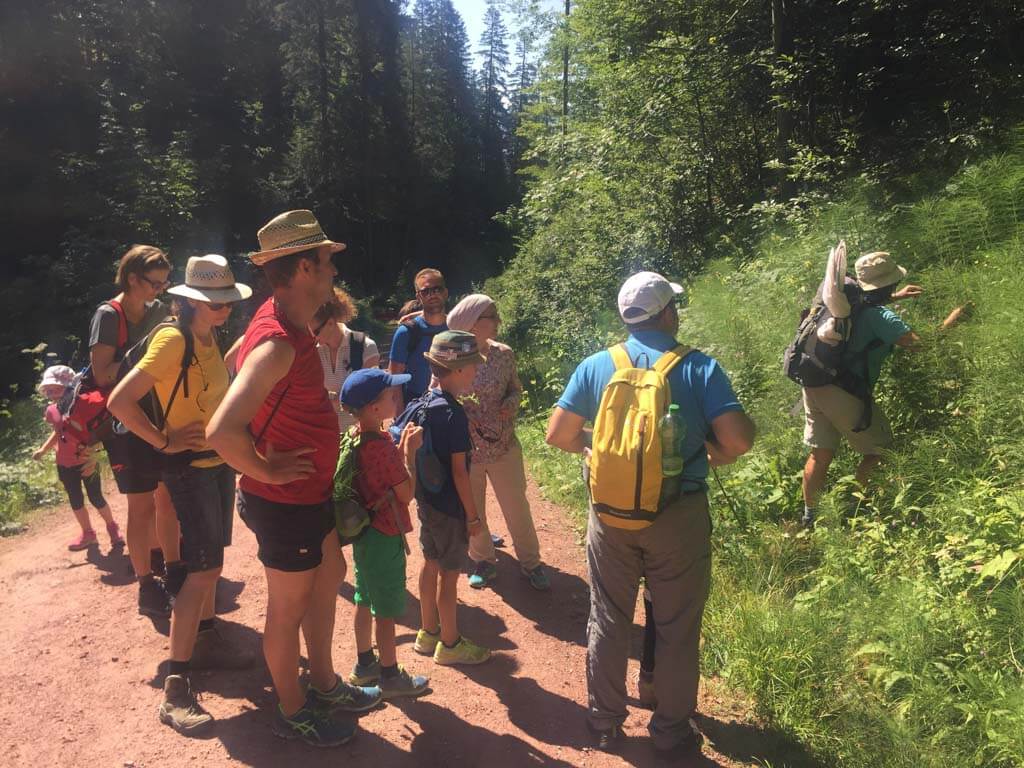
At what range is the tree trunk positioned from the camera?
9.08 metres

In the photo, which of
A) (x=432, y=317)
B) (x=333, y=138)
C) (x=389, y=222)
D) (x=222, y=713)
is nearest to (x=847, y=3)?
(x=432, y=317)

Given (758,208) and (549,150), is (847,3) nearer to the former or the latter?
(758,208)

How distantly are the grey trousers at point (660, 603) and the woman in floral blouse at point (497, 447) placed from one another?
1490 millimetres

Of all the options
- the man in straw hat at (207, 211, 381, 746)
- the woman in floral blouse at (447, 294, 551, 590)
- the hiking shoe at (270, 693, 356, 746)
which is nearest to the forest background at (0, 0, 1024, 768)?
the woman in floral blouse at (447, 294, 551, 590)

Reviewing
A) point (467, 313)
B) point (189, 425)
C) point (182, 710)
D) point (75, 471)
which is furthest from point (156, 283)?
point (182, 710)

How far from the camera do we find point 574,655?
397 centimetres

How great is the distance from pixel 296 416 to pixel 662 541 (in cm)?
159

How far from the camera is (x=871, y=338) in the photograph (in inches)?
171

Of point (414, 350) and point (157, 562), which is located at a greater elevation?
point (414, 350)

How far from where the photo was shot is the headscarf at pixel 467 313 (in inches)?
164

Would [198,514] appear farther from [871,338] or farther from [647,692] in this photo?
[871,338]

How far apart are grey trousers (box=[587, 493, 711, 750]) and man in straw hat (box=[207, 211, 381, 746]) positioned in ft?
3.91

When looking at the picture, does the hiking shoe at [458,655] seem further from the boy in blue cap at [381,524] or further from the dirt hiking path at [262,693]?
the boy in blue cap at [381,524]

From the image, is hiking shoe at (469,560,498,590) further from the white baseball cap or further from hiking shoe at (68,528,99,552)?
hiking shoe at (68,528,99,552)
